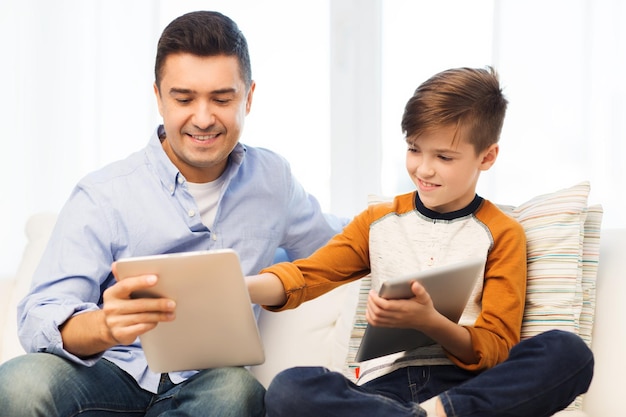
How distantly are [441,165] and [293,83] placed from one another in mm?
1447

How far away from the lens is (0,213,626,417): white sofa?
6.08ft

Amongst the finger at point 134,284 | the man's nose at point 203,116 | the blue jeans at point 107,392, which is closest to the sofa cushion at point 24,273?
the blue jeans at point 107,392

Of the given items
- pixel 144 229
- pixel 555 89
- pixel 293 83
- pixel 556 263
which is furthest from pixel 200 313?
pixel 293 83

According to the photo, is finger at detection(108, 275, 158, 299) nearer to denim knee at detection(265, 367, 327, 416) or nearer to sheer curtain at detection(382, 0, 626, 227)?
denim knee at detection(265, 367, 327, 416)

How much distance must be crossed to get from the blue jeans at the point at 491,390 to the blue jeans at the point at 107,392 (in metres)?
0.16

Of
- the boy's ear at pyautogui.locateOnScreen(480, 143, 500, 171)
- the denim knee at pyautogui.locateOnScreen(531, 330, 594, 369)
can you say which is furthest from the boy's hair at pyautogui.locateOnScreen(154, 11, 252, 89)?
the denim knee at pyautogui.locateOnScreen(531, 330, 594, 369)

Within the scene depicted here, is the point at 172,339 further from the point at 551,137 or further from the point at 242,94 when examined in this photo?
the point at 551,137

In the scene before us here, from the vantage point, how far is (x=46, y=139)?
3.20m

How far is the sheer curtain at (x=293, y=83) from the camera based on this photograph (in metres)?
2.71

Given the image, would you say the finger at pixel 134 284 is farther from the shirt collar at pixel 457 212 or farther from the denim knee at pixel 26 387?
the shirt collar at pixel 457 212

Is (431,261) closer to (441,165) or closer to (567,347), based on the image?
(441,165)

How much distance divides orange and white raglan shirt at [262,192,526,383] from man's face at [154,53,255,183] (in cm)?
34

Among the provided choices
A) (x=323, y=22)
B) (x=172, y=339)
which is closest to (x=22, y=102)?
(x=323, y=22)

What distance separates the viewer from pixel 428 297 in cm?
152
